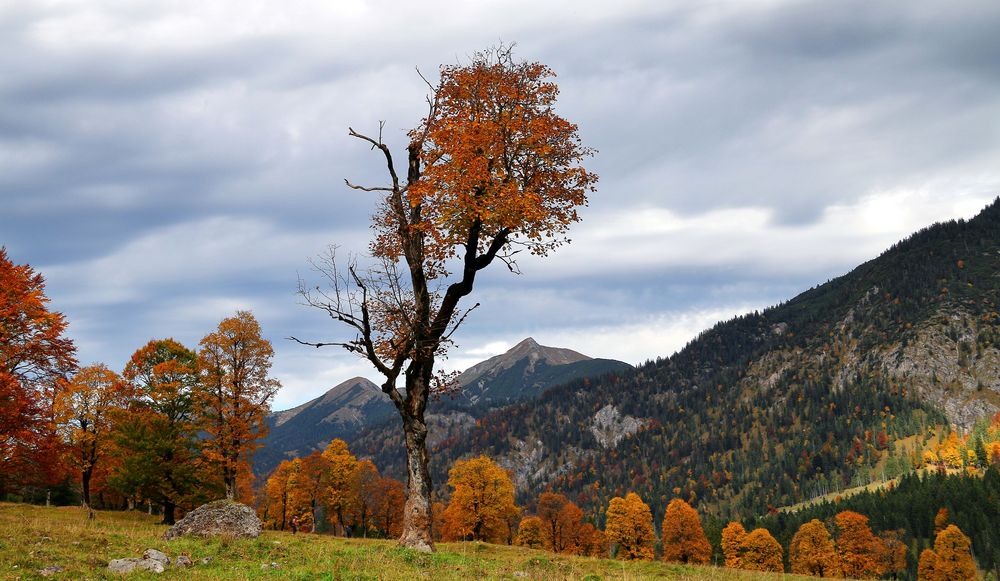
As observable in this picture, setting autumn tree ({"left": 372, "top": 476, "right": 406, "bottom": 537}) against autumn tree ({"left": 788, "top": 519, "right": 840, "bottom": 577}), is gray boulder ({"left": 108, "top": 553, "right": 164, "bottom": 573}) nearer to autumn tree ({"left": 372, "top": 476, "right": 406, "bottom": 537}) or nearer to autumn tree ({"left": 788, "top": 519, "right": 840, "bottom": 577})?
autumn tree ({"left": 372, "top": 476, "right": 406, "bottom": 537})

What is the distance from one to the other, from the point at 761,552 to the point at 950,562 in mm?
34194

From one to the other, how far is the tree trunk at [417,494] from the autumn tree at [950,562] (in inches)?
5066

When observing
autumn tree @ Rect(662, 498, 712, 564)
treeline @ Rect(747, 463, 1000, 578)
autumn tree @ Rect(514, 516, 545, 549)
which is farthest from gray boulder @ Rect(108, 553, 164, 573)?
treeline @ Rect(747, 463, 1000, 578)

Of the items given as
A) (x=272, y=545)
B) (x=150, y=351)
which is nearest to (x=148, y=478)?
(x=150, y=351)

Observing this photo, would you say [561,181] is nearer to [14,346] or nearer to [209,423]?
[14,346]

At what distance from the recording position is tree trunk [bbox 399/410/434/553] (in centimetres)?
2008

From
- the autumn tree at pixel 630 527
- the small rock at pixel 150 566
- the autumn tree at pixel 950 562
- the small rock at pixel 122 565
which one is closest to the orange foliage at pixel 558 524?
the autumn tree at pixel 630 527

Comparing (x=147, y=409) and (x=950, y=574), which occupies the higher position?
(x=147, y=409)

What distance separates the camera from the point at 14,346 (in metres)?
29.4

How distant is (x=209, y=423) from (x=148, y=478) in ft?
17.1

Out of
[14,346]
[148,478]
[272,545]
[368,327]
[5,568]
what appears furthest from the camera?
[148,478]

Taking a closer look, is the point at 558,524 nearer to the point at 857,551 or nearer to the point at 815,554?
the point at 815,554

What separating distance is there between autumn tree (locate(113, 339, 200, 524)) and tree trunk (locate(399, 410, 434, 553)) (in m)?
29.6

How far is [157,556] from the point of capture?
14.6 m
